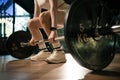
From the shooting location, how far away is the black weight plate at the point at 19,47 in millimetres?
2850

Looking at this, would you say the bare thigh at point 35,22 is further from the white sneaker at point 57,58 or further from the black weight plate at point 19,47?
the white sneaker at point 57,58

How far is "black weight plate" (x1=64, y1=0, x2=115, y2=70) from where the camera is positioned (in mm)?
1393

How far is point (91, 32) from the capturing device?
146cm

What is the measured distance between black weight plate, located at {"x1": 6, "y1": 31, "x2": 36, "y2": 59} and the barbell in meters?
1.39

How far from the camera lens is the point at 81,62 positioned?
144cm

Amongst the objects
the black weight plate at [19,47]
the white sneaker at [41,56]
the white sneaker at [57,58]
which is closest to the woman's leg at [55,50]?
the white sneaker at [57,58]

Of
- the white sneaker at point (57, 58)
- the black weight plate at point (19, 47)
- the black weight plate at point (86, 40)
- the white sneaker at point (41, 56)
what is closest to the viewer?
the black weight plate at point (86, 40)

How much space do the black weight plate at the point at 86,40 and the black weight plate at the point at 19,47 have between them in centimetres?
139

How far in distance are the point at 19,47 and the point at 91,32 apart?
1.55 meters

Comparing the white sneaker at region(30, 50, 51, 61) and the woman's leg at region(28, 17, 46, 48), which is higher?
the woman's leg at region(28, 17, 46, 48)

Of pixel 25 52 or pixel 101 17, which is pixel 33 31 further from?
pixel 101 17

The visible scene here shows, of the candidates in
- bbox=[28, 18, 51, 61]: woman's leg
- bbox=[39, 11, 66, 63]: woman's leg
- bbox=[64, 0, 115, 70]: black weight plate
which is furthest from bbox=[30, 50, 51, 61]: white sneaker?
bbox=[64, 0, 115, 70]: black weight plate

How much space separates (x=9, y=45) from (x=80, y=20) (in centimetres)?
160

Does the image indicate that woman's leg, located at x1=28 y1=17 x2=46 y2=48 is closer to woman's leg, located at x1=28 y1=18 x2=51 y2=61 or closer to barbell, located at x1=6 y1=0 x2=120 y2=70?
woman's leg, located at x1=28 y1=18 x2=51 y2=61
